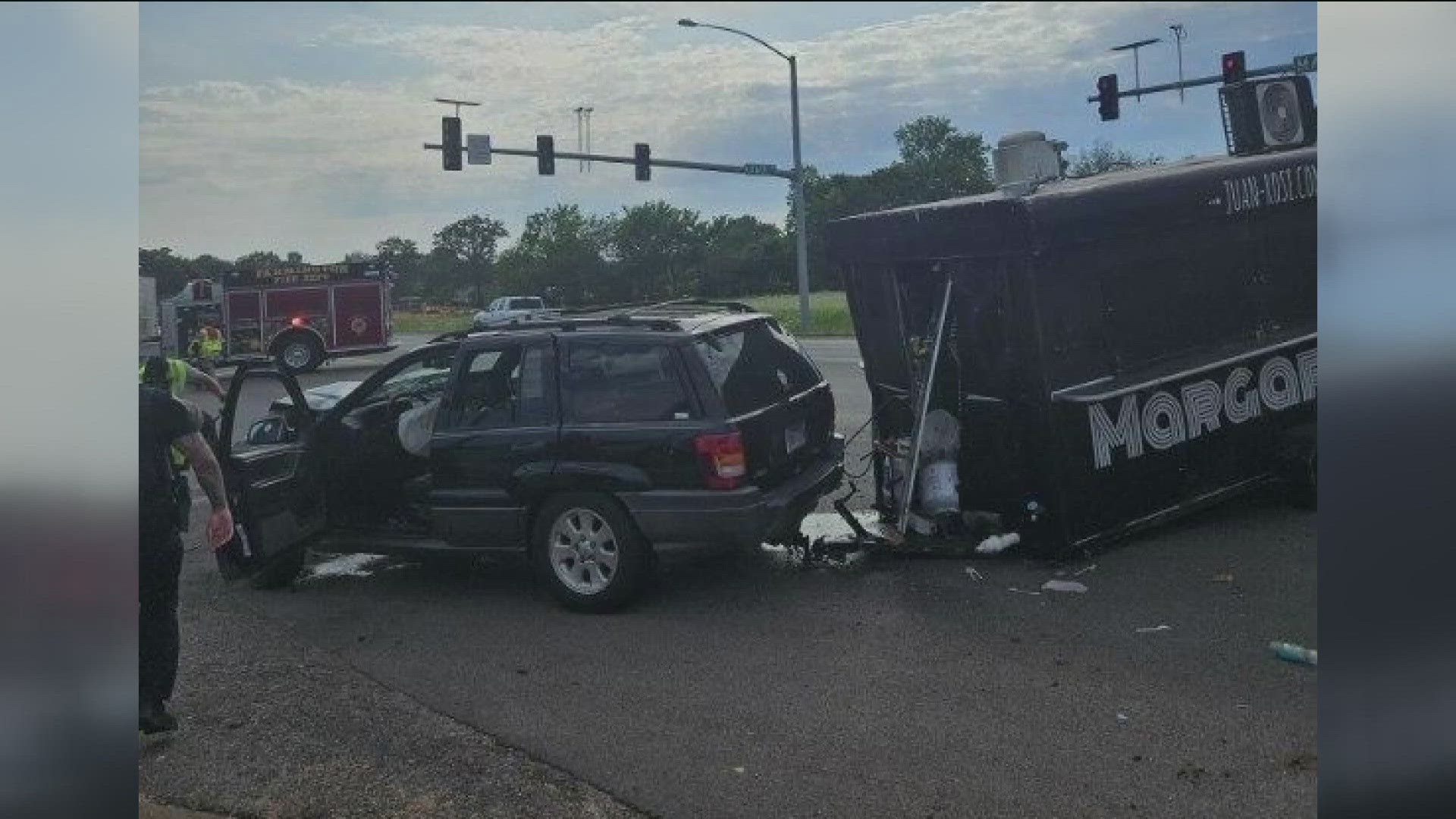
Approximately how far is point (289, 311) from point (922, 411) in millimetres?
3242

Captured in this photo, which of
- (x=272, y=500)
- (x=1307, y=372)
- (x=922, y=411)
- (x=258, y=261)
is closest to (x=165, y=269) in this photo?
(x=258, y=261)

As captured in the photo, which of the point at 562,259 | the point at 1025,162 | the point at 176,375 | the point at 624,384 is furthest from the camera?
the point at 624,384

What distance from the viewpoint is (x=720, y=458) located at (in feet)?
17.1

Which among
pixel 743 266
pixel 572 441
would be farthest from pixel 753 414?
pixel 743 266

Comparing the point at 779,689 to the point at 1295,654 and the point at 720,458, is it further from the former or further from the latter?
the point at 1295,654

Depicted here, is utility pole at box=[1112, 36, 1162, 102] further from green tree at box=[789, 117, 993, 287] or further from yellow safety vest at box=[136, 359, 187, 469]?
yellow safety vest at box=[136, 359, 187, 469]

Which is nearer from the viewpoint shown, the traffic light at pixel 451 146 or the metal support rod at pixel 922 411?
the traffic light at pixel 451 146

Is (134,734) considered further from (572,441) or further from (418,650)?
(572,441)

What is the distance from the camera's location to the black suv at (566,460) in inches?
204

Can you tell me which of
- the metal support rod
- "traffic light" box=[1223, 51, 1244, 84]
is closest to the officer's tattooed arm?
"traffic light" box=[1223, 51, 1244, 84]

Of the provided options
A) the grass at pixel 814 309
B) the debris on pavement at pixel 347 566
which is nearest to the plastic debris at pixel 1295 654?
the grass at pixel 814 309

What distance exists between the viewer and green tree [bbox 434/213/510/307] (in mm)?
3516

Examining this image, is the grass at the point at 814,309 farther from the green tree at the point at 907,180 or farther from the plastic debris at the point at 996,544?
the plastic debris at the point at 996,544

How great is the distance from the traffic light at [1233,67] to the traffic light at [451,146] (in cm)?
224
